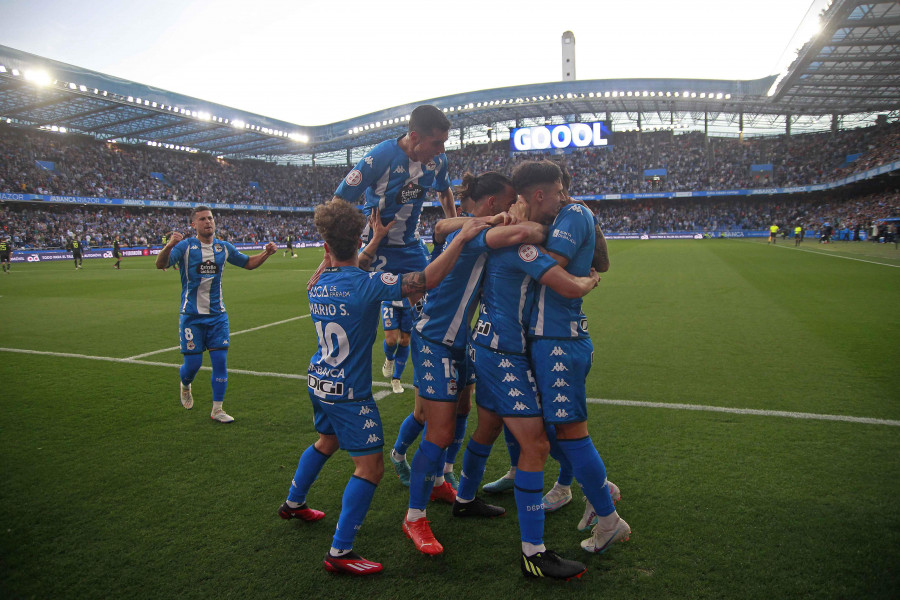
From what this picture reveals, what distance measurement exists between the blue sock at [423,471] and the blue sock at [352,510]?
1.16 ft

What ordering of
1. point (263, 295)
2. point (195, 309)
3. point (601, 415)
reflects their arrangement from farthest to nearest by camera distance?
point (263, 295) → point (195, 309) → point (601, 415)

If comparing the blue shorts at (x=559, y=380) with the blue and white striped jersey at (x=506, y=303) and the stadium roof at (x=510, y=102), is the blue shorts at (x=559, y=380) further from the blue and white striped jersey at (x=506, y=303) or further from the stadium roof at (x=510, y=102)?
the stadium roof at (x=510, y=102)

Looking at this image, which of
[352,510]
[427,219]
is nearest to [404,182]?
[352,510]

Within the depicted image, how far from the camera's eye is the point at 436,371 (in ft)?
10.7

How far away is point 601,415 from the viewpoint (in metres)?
5.30

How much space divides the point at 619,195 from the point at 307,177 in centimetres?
4415

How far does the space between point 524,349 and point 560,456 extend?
0.92 metres

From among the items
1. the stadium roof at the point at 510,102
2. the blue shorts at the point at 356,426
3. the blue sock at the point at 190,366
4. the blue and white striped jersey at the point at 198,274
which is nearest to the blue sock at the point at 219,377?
the blue sock at the point at 190,366

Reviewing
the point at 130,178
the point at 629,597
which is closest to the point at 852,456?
the point at 629,597

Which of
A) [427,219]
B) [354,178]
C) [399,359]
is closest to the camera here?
[354,178]

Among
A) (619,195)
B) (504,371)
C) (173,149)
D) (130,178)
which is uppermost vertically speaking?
(173,149)

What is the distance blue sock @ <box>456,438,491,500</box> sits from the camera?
3.43 meters

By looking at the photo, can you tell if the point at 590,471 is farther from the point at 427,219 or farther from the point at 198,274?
the point at 427,219

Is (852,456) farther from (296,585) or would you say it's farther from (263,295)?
(263,295)
